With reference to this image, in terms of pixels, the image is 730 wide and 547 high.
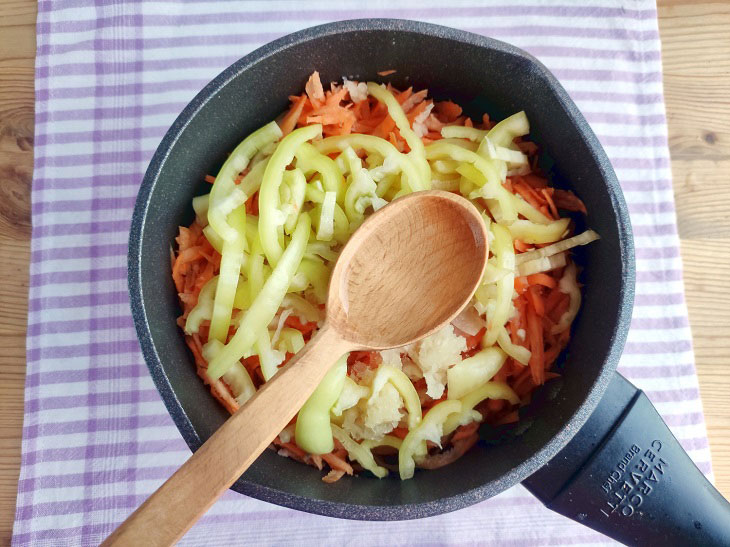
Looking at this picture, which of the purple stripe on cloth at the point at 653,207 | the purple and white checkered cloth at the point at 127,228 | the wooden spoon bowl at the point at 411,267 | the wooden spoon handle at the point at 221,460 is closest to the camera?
the wooden spoon handle at the point at 221,460

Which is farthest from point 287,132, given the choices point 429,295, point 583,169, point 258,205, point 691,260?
point 691,260

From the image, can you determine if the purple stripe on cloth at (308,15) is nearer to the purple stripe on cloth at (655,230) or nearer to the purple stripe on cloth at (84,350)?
the purple stripe on cloth at (655,230)

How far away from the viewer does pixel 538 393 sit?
1103 millimetres

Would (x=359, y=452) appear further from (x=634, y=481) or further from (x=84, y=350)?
(x=84, y=350)

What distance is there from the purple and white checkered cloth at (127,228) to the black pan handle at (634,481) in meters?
0.33

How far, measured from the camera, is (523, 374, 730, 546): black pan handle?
0.96 meters

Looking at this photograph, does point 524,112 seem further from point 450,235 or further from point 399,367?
point 399,367

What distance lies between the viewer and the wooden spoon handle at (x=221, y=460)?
0.75 metres

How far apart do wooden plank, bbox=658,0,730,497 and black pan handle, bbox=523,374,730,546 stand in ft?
1.45

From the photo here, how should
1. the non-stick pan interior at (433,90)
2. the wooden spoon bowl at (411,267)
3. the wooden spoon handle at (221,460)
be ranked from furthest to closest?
the wooden spoon bowl at (411,267) → the non-stick pan interior at (433,90) → the wooden spoon handle at (221,460)

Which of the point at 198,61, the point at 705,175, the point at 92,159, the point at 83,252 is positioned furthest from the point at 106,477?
the point at 705,175

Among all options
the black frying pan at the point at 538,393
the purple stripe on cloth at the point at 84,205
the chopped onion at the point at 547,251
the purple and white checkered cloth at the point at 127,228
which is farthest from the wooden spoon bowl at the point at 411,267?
the purple stripe on cloth at the point at 84,205

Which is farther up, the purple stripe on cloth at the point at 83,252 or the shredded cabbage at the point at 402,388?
the shredded cabbage at the point at 402,388

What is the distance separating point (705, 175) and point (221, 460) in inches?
49.1
